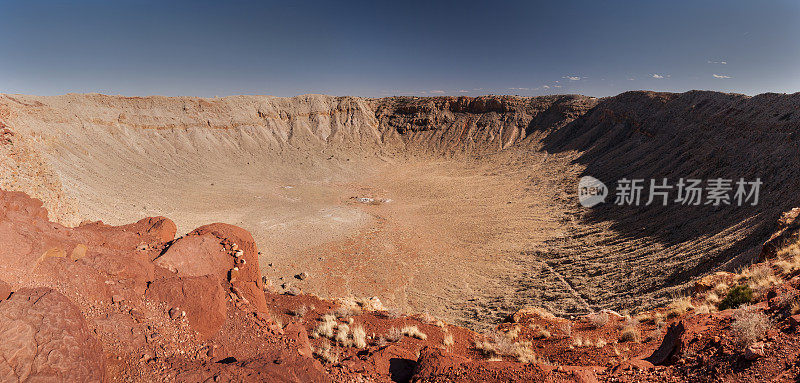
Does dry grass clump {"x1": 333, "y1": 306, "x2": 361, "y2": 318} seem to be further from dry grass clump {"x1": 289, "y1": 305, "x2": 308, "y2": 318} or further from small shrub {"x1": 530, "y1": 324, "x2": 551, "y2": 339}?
small shrub {"x1": 530, "y1": 324, "x2": 551, "y2": 339}

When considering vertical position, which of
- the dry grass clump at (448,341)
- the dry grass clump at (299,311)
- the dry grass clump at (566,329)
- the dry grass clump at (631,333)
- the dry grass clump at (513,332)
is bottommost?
the dry grass clump at (513,332)

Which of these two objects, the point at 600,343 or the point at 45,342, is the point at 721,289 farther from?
the point at 45,342

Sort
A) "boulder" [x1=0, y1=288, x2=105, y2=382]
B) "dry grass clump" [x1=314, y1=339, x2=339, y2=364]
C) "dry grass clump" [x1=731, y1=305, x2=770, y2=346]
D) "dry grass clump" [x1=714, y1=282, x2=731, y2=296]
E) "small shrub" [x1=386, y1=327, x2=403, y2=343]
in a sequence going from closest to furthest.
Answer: "boulder" [x1=0, y1=288, x2=105, y2=382]
"dry grass clump" [x1=731, y1=305, x2=770, y2=346]
"dry grass clump" [x1=314, y1=339, x2=339, y2=364]
"small shrub" [x1=386, y1=327, x2=403, y2=343]
"dry grass clump" [x1=714, y1=282, x2=731, y2=296]

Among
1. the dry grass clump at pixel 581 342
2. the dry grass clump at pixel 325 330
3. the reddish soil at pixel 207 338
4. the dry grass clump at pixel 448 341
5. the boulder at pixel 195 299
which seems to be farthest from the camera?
the dry grass clump at pixel 448 341

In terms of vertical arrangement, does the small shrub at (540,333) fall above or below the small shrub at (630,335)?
below

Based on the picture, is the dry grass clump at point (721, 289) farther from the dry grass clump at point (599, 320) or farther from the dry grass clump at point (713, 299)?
the dry grass clump at point (599, 320)

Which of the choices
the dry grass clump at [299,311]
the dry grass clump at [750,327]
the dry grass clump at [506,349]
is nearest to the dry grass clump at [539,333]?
the dry grass clump at [506,349]

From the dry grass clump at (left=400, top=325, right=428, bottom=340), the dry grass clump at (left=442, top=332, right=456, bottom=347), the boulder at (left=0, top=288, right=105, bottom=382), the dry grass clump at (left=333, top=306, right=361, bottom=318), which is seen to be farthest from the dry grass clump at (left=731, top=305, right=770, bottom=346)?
the boulder at (left=0, top=288, right=105, bottom=382)
